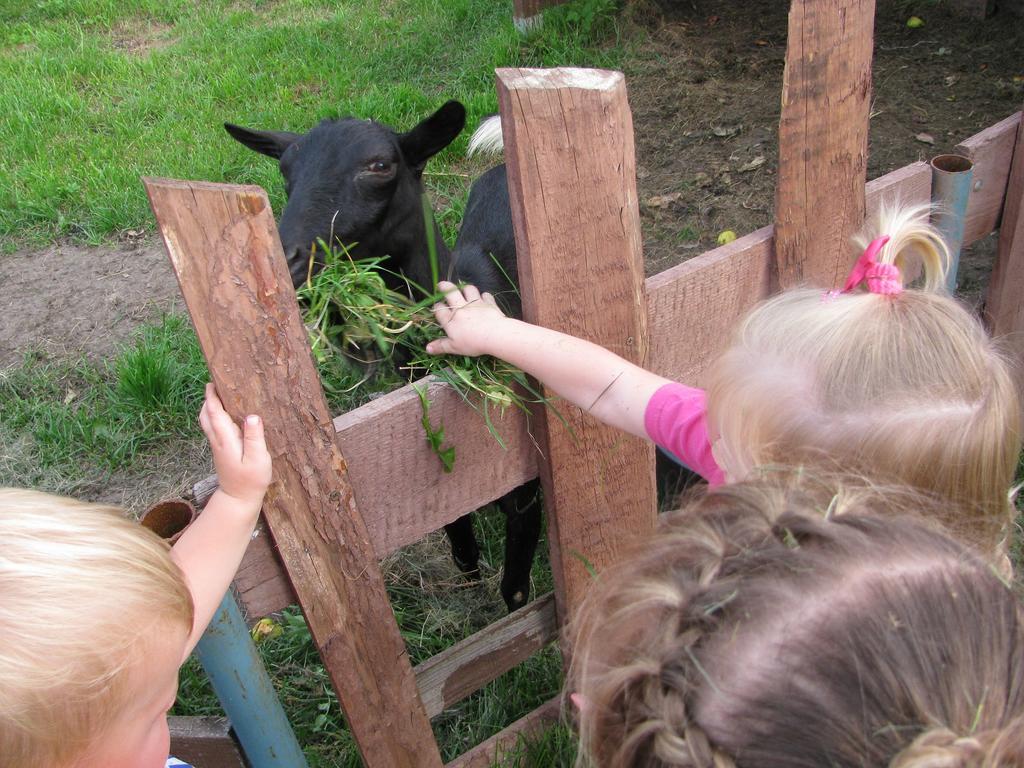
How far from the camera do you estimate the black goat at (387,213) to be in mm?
3004

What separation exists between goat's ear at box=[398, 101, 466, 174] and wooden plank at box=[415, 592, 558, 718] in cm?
194

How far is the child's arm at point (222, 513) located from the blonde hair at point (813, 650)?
25.1 inches

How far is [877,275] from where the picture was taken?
1502mm

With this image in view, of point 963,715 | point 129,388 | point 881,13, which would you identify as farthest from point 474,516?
point 881,13

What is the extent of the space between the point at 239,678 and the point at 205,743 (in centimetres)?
27

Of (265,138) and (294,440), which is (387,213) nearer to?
(265,138)

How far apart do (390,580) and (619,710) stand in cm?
216

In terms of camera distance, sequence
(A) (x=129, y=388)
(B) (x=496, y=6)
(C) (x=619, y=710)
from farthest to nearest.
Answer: (B) (x=496, y=6), (A) (x=129, y=388), (C) (x=619, y=710)

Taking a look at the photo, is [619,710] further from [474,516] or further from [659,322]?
[474,516]

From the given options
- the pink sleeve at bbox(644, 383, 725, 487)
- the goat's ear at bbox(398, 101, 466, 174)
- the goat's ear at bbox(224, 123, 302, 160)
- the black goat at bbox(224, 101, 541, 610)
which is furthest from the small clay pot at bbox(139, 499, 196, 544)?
the goat's ear at bbox(224, 123, 302, 160)

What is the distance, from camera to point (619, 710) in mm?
1146

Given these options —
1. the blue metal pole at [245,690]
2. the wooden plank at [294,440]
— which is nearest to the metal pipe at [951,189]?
the wooden plank at [294,440]

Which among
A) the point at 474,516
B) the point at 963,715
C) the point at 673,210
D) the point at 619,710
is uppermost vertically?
the point at 963,715

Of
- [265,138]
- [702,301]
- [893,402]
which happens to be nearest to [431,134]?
[265,138]
